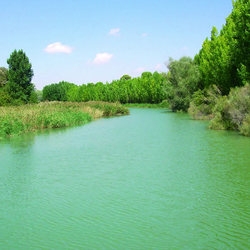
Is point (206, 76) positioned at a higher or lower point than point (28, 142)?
higher

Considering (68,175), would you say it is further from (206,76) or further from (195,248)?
(206,76)

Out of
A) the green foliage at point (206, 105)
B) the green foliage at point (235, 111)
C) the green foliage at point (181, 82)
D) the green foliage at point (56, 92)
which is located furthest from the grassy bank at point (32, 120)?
the green foliage at point (56, 92)

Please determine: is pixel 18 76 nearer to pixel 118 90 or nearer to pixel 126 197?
pixel 126 197

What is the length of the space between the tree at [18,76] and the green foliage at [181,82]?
1643cm

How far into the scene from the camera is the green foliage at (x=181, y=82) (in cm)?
4528

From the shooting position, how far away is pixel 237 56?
28.1 meters

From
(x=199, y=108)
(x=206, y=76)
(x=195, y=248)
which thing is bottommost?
(x=195, y=248)

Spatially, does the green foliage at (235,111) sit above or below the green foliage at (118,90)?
below

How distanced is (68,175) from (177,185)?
3.17 meters

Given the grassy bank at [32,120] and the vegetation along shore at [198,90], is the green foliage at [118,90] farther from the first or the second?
the grassy bank at [32,120]

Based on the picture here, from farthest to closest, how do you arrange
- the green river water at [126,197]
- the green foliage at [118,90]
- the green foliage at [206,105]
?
the green foliage at [118,90], the green foliage at [206,105], the green river water at [126,197]

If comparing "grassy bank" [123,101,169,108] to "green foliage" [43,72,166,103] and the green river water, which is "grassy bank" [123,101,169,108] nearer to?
"green foliage" [43,72,166,103]

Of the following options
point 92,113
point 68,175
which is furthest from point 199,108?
point 68,175

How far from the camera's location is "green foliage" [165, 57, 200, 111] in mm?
45281
